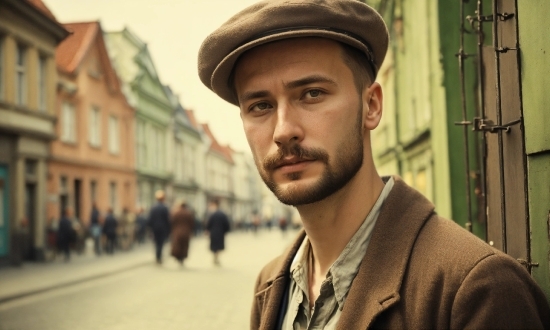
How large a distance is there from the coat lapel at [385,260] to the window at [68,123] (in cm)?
2581

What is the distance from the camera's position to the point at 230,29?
1.93 meters

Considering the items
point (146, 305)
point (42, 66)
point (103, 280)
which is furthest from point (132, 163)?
point (146, 305)

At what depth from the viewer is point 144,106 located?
131 feet

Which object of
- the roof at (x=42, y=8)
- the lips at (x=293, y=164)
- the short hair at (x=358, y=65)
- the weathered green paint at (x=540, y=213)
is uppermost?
the roof at (x=42, y=8)

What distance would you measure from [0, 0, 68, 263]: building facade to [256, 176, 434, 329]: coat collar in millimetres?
18835

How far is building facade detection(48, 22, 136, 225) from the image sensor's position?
25969 mm

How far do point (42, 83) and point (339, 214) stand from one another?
832 inches

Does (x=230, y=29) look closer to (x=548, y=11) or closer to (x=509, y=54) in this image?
(x=548, y=11)

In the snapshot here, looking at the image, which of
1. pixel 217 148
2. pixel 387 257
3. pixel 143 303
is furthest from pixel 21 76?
pixel 217 148

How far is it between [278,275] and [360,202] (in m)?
0.41

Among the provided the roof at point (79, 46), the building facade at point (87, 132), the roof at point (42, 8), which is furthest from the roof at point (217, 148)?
the roof at point (42, 8)

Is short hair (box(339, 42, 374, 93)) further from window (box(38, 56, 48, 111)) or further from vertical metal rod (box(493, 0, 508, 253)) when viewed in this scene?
window (box(38, 56, 48, 111))

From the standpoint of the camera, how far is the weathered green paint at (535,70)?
6.09 feet

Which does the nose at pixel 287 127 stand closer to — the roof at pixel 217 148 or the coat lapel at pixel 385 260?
the coat lapel at pixel 385 260
